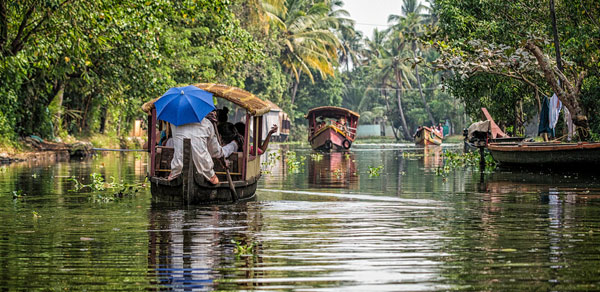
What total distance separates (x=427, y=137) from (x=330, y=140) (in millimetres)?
14096

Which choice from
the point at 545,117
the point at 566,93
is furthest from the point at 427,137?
the point at 566,93

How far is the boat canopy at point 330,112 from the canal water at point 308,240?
27.4 m

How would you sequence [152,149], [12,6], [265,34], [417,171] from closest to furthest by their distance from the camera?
[152,149]
[12,6]
[417,171]
[265,34]

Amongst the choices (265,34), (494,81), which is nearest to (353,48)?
(265,34)

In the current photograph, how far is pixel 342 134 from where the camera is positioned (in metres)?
40.9

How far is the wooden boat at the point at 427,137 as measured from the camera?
5237 centimetres

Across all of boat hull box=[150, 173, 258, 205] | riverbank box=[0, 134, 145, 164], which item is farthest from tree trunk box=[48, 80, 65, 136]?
boat hull box=[150, 173, 258, 205]

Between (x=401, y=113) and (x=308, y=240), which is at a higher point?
(x=401, y=113)

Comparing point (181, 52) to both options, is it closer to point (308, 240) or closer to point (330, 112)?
point (330, 112)

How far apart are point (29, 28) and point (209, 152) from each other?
8787mm

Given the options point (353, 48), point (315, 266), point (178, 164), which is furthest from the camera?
point (353, 48)

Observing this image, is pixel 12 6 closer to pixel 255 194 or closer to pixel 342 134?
pixel 255 194

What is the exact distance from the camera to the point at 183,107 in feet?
36.5

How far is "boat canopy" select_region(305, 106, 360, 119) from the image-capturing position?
4216 cm
